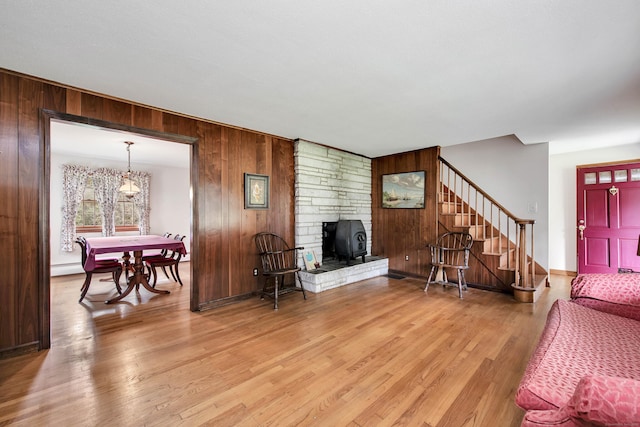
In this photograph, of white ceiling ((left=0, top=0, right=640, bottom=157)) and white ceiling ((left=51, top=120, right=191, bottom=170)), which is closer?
white ceiling ((left=0, top=0, right=640, bottom=157))

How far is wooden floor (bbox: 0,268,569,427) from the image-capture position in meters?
1.62

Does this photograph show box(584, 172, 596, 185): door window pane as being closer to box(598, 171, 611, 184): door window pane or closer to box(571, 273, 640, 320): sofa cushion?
box(598, 171, 611, 184): door window pane

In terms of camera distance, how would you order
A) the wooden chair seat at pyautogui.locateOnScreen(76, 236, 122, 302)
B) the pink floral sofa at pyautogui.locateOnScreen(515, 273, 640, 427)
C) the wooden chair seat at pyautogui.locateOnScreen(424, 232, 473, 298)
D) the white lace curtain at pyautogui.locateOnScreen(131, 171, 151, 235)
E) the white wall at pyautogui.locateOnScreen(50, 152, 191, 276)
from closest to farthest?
the pink floral sofa at pyautogui.locateOnScreen(515, 273, 640, 427) < the wooden chair seat at pyautogui.locateOnScreen(76, 236, 122, 302) < the wooden chair seat at pyautogui.locateOnScreen(424, 232, 473, 298) < the white wall at pyautogui.locateOnScreen(50, 152, 191, 276) < the white lace curtain at pyautogui.locateOnScreen(131, 171, 151, 235)

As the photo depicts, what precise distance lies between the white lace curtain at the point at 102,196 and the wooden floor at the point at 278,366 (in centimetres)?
260

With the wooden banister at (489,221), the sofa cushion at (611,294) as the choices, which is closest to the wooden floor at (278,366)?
the sofa cushion at (611,294)

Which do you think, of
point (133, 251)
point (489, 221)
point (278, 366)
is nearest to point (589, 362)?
point (278, 366)

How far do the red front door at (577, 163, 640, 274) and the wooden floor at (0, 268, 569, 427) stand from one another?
7.22 ft

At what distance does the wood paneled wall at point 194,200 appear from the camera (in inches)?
90.4

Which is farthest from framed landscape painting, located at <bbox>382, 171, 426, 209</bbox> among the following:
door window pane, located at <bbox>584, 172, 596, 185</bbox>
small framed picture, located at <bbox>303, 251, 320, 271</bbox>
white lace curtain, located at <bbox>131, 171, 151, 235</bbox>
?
white lace curtain, located at <bbox>131, 171, 151, 235</bbox>

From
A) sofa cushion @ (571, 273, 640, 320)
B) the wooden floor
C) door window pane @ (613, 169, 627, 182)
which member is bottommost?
the wooden floor

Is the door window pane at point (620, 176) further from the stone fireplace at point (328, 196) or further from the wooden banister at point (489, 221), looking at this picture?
the stone fireplace at point (328, 196)

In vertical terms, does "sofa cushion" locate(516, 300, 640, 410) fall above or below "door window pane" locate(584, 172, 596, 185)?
below

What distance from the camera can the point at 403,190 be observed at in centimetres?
516

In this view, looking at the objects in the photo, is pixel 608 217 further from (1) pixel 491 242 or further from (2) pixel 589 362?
(2) pixel 589 362
